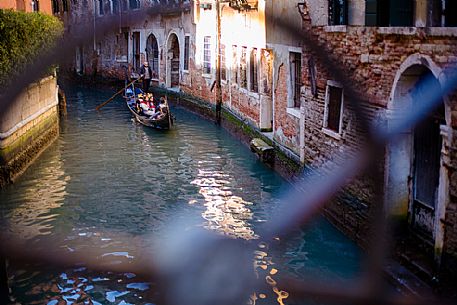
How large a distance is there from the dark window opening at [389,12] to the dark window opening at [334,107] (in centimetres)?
90

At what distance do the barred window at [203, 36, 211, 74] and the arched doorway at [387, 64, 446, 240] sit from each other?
369 inches

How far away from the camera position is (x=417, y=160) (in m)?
5.21

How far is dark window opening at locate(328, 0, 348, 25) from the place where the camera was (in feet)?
20.5

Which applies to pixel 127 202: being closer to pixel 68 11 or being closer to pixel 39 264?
pixel 39 264

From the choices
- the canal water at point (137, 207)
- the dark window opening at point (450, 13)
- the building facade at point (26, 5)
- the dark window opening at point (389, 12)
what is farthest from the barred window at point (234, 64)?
the dark window opening at point (450, 13)

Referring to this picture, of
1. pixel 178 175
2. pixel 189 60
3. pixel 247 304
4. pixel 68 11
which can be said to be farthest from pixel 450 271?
pixel 68 11

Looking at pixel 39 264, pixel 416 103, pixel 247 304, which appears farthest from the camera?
pixel 39 264

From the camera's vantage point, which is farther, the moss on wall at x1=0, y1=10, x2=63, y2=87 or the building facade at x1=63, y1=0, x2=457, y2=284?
the moss on wall at x1=0, y1=10, x2=63, y2=87

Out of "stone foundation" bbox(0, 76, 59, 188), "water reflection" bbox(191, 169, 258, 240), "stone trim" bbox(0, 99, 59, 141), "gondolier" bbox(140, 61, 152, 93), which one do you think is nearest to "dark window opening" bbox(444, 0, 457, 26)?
"water reflection" bbox(191, 169, 258, 240)

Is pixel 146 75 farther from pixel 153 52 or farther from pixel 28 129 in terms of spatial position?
pixel 28 129

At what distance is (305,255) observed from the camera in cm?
566

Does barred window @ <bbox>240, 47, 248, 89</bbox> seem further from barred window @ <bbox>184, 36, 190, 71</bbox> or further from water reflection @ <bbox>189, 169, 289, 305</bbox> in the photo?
barred window @ <bbox>184, 36, 190, 71</bbox>

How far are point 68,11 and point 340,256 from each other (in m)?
19.7

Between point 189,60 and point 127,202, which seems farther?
point 189,60
